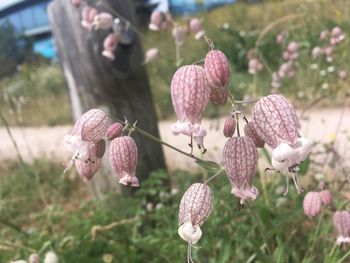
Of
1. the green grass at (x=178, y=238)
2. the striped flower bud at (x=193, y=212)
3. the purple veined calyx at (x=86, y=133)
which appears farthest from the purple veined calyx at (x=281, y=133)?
the green grass at (x=178, y=238)

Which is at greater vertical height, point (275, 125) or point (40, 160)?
point (275, 125)

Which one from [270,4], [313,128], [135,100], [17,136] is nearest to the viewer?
[135,100]

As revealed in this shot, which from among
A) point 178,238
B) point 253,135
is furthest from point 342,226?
point 178,238

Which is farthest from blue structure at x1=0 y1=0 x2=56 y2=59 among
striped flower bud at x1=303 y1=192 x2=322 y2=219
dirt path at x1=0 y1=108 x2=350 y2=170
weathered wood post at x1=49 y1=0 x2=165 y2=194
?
striped flower bud at x1=303 y1=192 x2=322 y2=219

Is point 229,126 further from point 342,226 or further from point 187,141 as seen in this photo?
point 187,141

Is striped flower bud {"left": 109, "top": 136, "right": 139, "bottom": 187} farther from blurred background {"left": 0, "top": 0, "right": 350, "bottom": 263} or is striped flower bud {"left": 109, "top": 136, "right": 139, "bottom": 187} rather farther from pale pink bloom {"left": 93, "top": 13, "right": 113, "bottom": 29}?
pale pink bloom {"left": 93, "top": 13, "right": 113, "bottom": 29}

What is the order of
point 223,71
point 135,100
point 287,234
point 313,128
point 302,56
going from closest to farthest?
point 223,71
point 287,234
point 135,100
point 313,128
point 302,56

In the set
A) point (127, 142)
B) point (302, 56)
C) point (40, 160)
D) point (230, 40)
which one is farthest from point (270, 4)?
point (127, 142)

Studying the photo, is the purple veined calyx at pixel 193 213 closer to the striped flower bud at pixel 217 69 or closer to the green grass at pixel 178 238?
the striped flower bud at pixel 217 69

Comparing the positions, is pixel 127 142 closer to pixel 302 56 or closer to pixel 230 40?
pixel 302 56
